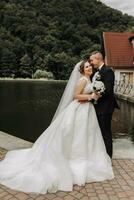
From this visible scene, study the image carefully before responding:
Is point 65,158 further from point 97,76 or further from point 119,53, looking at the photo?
point 119,53

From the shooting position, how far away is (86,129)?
6.35 m

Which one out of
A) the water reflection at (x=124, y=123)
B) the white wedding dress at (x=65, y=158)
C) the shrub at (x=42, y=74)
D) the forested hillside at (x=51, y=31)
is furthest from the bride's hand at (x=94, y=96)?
the forested hillside at (x=51, y=31)

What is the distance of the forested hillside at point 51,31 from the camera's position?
280 feet

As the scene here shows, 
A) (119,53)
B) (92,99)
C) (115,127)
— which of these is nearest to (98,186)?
(92,99)

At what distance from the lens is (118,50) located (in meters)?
41.8

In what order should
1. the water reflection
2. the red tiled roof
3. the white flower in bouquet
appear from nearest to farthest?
1. the white flower in bouquet
2. the water reflection
3. the red tiled roof

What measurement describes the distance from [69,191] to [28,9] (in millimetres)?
105161

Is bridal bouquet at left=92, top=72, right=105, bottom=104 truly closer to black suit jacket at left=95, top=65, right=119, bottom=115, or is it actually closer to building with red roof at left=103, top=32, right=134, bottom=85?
black suit jacket at left=95, top=65, right=119, bottom=115

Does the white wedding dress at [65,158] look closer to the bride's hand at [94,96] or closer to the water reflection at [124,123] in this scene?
the bride's hand at [94,96]

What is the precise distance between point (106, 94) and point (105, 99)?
0.17 metres

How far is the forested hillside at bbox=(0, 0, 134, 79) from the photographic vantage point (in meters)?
85.3

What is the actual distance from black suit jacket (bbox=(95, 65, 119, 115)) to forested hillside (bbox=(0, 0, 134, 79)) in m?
75.9

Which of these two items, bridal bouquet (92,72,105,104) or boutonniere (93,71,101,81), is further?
boutonniere (93,71,101,81)

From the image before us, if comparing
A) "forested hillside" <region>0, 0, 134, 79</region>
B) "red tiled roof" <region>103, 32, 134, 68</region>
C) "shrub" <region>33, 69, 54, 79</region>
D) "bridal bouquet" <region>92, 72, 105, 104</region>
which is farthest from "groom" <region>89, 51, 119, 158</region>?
"forested hillside" <region>0, 0, 134, 79</region>
